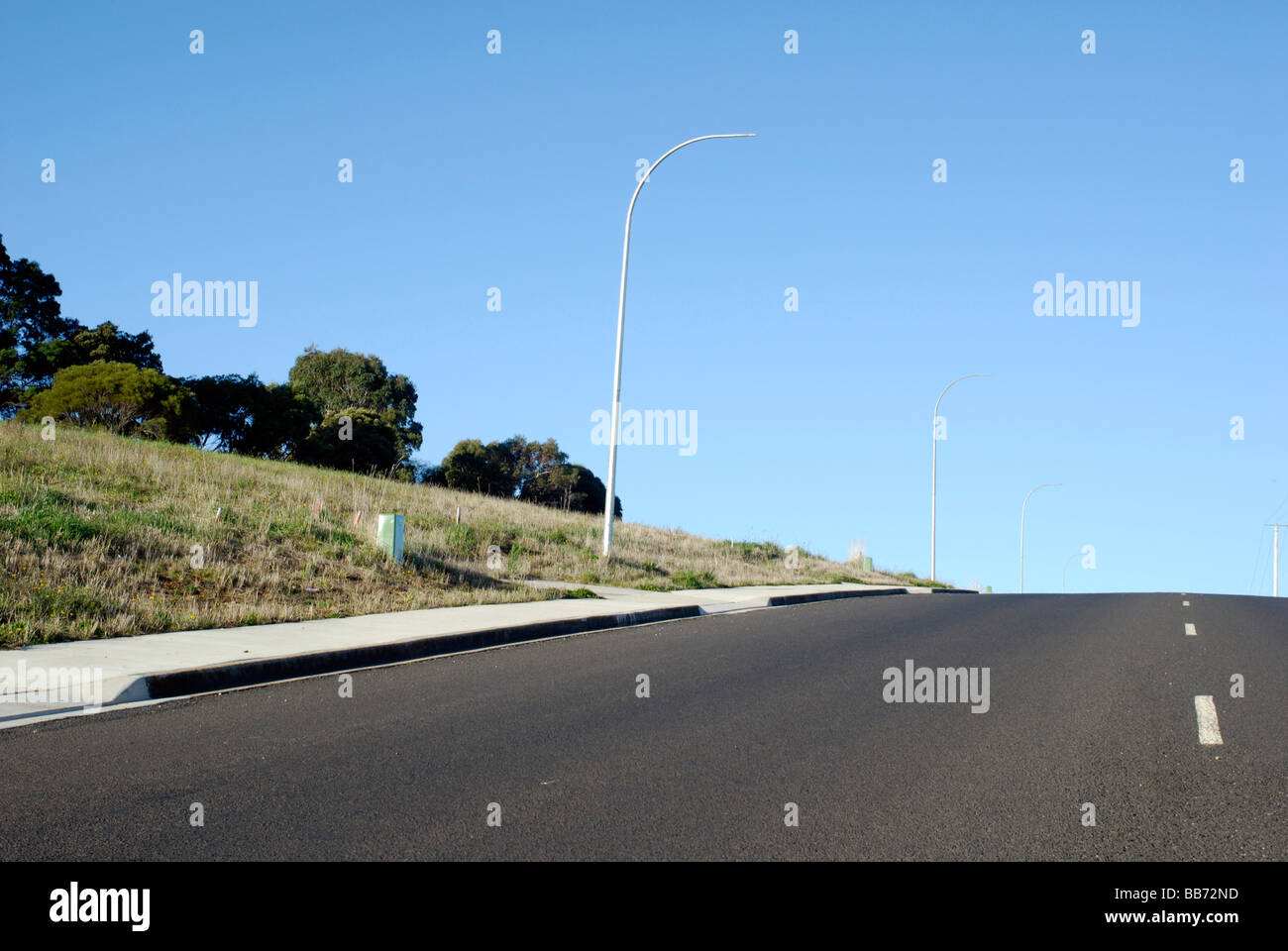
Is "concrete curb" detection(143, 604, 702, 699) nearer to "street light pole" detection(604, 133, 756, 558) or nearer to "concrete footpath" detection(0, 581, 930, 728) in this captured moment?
"concrete footpath" detection(0, 581, 930, 728)

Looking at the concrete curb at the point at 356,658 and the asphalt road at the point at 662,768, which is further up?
the concrete curb at the point at 356,658

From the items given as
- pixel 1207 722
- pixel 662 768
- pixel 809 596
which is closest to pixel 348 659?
pixel 662 768

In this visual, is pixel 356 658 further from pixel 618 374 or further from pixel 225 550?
pixel 618 374

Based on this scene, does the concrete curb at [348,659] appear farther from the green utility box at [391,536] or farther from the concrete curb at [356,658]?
the green utility box at [391,536]

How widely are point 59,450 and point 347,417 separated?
30.6 meters

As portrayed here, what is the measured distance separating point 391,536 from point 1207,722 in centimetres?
1286

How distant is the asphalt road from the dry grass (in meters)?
3.72

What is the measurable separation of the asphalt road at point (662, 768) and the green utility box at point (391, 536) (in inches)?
271

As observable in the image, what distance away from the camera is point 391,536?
18.1 meters

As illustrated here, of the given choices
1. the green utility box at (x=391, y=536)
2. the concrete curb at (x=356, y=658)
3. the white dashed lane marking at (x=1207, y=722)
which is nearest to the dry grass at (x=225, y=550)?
the green utility box at (x=391, y=536)

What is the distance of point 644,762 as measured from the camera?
6.86 m

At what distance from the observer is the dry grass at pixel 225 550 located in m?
12.3
